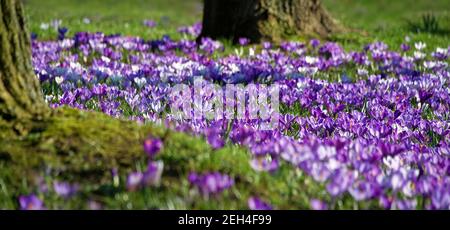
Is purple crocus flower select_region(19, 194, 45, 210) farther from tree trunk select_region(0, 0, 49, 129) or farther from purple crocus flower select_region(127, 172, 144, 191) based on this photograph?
tree trunk select_region(0, 0, 49, 129)

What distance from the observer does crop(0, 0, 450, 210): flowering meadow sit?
3.19 meters

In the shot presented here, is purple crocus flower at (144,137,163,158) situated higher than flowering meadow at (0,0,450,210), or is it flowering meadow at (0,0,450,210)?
purple crocus flower at (144,137,163,158)

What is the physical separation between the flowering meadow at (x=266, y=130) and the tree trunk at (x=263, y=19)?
13.1 inches

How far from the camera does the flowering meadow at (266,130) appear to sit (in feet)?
10.5

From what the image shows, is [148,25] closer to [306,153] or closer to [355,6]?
[306,153]

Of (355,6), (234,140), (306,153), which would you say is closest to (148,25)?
(234,140)

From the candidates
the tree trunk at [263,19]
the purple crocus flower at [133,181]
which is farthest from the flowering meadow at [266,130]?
the tree trunk at [263,19]

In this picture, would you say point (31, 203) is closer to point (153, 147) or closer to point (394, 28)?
point (153, 147)

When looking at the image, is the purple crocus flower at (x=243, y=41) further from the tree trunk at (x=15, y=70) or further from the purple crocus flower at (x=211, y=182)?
the purple crocus flower at (x=211, y=182)

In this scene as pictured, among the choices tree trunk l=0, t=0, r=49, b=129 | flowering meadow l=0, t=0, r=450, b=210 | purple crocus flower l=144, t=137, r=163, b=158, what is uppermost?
tree trunk l=0, t=0, r=49, b=129

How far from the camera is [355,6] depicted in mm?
30344

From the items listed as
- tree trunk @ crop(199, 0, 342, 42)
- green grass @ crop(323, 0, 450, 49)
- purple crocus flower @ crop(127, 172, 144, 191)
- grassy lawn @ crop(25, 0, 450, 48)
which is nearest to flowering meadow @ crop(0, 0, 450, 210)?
purple crocus flower @ crop(127, 172, 144, 191)

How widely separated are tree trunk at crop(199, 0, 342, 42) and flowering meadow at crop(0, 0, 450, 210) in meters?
0.33
